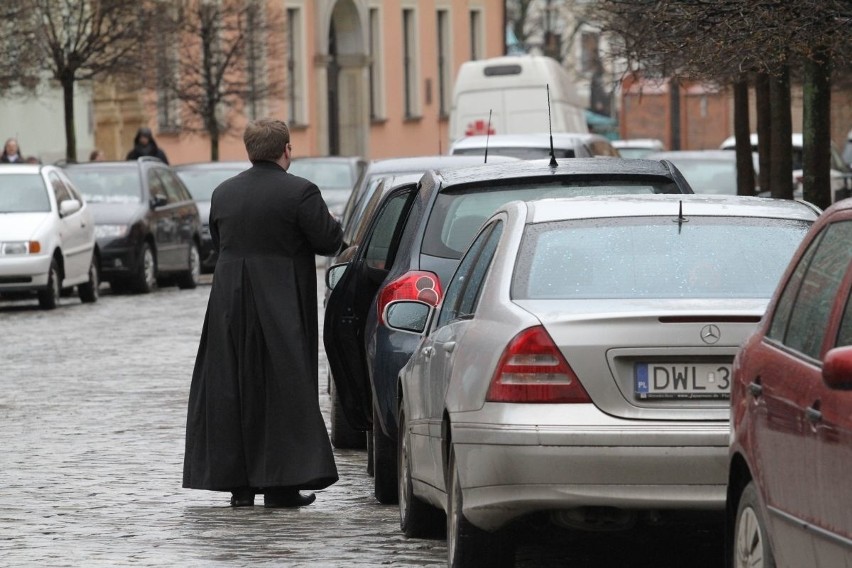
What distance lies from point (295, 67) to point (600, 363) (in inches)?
1983

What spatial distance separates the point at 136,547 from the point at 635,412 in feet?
8.45

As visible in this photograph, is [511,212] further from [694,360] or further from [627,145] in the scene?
[627,145]

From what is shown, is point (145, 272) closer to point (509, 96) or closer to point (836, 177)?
point (509, 96)

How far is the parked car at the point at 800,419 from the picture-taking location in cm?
523

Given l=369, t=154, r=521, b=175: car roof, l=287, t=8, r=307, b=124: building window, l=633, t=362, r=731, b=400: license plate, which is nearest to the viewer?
l=633, t=362, r=731, b=400: license plate

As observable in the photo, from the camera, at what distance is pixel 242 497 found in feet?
32.4

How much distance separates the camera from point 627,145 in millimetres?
45906

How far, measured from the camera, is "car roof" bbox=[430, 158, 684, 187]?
373 inches

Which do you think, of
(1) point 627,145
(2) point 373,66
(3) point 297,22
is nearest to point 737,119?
(1) point 627,145

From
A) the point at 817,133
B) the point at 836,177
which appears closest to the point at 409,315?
the point at 817,133

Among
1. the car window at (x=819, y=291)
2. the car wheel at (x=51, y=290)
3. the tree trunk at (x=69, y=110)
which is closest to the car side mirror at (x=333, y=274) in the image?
the car window at (x=819, y=291)

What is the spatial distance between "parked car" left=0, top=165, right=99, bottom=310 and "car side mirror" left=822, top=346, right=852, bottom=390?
64.3 feet

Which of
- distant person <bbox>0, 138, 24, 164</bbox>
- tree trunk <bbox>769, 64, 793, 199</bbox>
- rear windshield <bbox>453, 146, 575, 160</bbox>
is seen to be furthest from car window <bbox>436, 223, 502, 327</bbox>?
distant person <bbox>0, 138, 24, 164</bbox>

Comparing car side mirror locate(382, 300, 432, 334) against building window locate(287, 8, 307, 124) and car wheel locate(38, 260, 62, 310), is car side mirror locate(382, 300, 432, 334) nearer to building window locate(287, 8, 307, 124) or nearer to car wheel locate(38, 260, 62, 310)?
car wheel locate(38, 260, 62, 310)
